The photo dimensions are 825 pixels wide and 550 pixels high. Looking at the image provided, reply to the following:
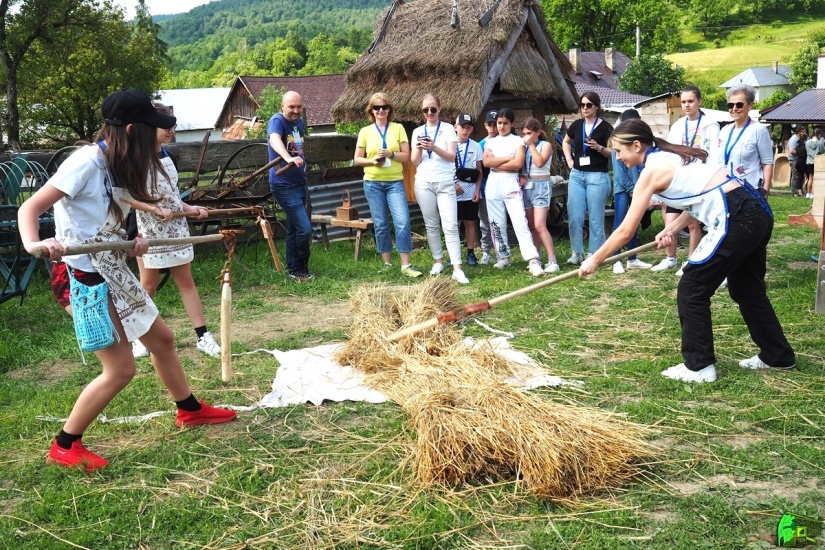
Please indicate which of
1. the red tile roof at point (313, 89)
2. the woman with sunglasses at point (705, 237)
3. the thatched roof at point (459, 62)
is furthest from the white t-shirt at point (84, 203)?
the red tile roof at point (313, 89)

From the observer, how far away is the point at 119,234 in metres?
3.97

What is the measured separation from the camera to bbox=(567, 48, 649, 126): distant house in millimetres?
47006

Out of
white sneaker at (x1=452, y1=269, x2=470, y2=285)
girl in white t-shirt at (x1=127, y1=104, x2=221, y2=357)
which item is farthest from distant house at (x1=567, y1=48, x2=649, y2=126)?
girl in white t-shirt at (x1=127, y1=104, x2=221, y2=357)

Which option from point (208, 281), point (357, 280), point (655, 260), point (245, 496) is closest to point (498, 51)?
point (655, 260)

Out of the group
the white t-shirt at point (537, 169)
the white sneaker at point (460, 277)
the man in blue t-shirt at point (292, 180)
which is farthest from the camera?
the white t-shirt at point (537, 169)

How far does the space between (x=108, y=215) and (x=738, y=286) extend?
12.4 feet

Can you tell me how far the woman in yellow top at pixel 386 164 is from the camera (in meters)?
8.30

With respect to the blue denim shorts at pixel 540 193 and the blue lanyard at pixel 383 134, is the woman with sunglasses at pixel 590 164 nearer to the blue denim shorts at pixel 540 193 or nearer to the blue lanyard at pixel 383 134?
the blue denim shorts at pixel 540 193

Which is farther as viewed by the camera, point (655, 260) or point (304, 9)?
point (304, 9)

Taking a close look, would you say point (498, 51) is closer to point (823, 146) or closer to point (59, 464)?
point (59, 464)

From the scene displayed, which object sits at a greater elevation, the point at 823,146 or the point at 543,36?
the point at 543,36

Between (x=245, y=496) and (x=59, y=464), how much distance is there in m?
1.08

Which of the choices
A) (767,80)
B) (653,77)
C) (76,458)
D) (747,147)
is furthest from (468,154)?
(767,80)

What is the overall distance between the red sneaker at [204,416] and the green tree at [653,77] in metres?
46.7
